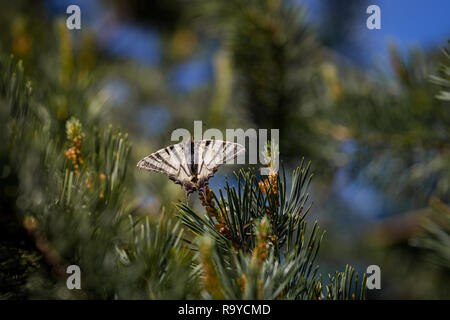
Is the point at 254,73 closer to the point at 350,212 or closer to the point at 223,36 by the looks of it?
the point at 223,36

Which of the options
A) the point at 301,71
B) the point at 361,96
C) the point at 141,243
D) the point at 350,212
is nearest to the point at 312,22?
the point at 301,71

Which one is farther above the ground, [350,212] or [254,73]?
[254,73]

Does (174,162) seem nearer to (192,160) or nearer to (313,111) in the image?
(192,160)

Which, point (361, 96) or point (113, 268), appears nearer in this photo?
point (113, 268)
